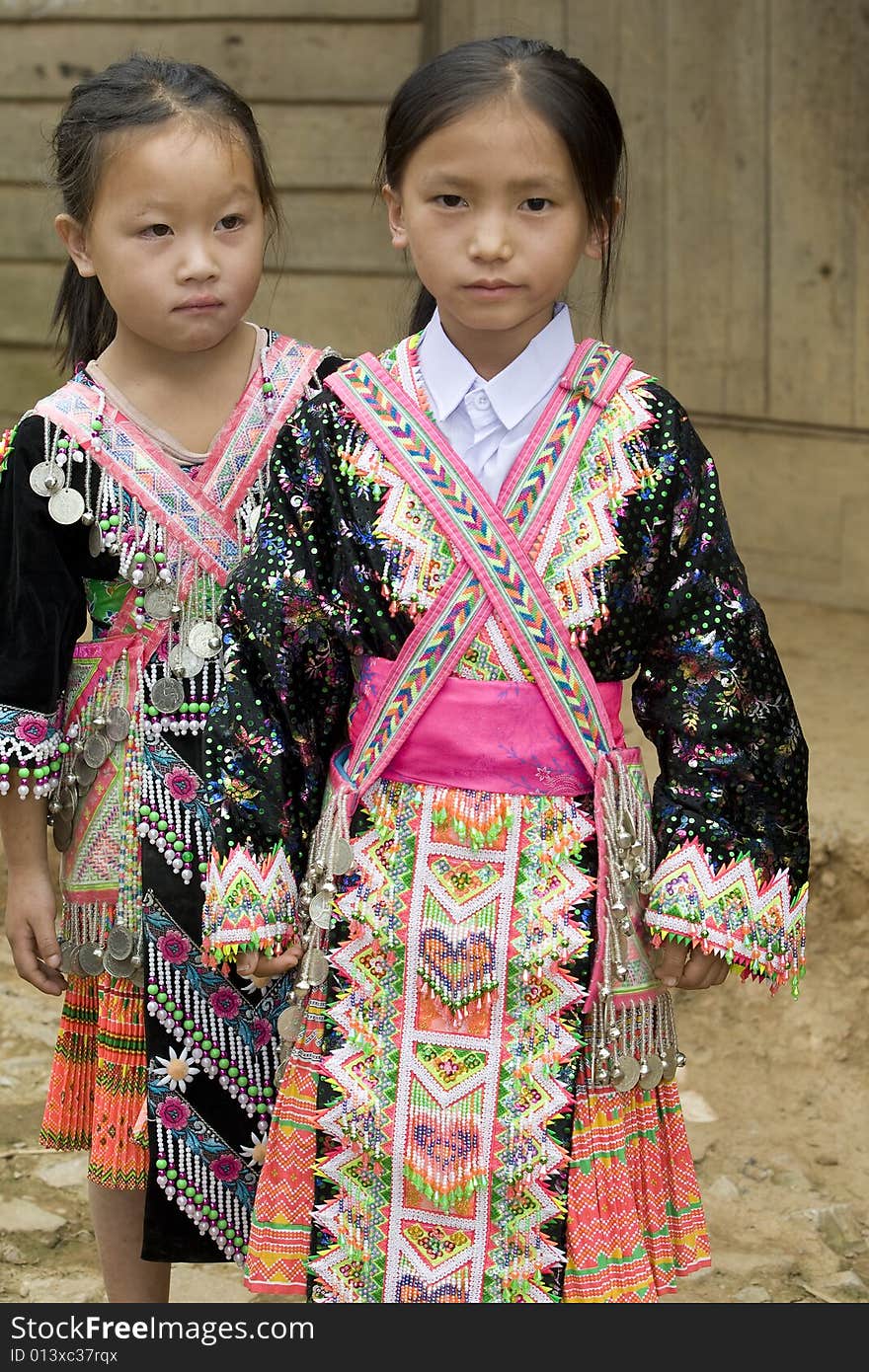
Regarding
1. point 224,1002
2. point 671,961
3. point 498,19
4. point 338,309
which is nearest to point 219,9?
point 498,19

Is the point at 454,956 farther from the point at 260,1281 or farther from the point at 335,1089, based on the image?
the point at 260,1281

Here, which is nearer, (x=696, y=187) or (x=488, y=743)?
(x=488, y=743)

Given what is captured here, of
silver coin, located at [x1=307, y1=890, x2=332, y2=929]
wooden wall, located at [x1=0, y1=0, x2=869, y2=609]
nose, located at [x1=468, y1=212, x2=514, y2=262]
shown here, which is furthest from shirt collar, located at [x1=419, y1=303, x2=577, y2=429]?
wooden wall, located at [x1=0, y1=0, x2=869, y2=609]

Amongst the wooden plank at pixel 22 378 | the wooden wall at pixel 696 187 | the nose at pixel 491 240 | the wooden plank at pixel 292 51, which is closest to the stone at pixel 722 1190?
the nose at pixel 491 240

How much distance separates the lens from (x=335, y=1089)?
206 centimetres

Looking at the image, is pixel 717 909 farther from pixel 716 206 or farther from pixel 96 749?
pixel 716 206

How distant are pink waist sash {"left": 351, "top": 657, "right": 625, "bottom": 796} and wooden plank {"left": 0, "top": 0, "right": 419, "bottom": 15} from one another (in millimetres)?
4818

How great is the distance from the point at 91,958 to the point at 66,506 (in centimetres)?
56

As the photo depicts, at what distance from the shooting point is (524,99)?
192cm

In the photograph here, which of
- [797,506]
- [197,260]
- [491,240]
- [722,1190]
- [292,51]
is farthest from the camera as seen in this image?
[292,51]

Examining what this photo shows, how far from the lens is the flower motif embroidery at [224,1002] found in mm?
2354

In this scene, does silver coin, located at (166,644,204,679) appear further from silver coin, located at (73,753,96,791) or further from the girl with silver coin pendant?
silver coin, located at (73,753,96,791)

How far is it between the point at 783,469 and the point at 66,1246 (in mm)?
3600

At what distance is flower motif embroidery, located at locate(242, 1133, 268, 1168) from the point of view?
7.80 feet
